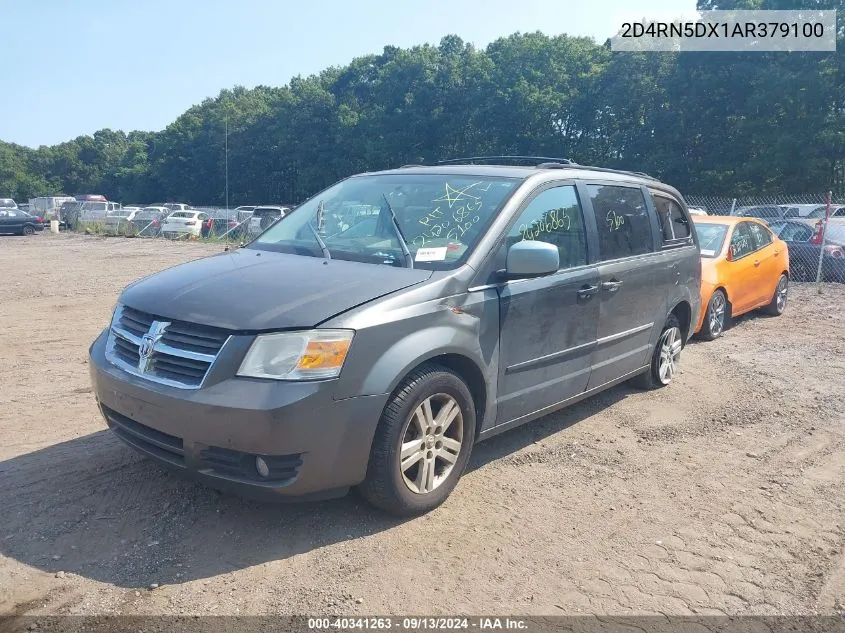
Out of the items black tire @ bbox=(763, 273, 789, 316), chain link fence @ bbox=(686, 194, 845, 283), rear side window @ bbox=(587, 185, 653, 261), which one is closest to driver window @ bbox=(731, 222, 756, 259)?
black tire @ bbox=(763, 273, 789, 316)

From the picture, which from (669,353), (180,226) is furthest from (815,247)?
(180,226)

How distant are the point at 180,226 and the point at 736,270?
87.7ft

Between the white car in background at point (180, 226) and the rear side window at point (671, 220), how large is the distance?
27.2 meters

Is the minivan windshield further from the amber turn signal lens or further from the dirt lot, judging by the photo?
the dirt lot

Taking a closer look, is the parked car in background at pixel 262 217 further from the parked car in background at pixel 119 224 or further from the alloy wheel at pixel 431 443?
the alloy wheel at pixel 431 443

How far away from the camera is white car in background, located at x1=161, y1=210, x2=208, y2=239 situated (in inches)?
1214

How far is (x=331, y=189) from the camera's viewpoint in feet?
17.2

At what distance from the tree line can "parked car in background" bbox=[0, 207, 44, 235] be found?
33143mm

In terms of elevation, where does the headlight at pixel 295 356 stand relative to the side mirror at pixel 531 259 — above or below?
below

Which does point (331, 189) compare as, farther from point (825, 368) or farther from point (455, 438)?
point (825, 368)

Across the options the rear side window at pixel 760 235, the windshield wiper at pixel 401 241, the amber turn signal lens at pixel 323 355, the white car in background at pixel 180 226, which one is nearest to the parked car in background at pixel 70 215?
the white car in background at pixel 180 226

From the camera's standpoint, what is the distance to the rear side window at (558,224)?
4375 millimetres

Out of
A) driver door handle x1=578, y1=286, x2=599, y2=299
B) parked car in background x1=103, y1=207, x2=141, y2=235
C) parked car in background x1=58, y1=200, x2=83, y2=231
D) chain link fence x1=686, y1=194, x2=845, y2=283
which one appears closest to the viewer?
driver door handle x1=578, y1=286, x2=599, y2=299

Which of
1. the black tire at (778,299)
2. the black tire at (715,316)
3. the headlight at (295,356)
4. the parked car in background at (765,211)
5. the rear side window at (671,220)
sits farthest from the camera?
the parked car in background at (765,211)
